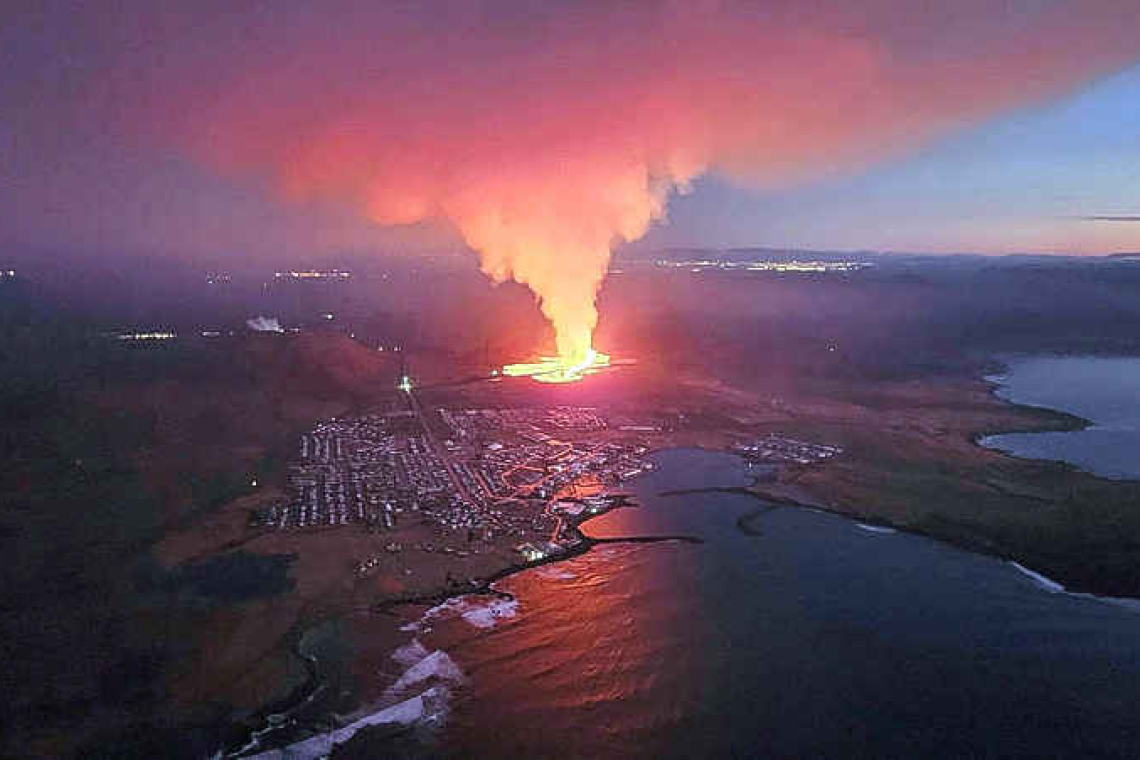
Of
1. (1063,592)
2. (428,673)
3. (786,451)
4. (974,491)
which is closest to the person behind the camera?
(428,673)

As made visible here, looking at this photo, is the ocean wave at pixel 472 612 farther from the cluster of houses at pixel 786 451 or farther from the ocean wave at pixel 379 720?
the cluster of houses at pixel 786 451

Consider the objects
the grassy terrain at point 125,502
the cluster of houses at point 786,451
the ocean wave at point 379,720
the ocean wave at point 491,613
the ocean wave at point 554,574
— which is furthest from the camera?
the cluster of houses at point 786,451

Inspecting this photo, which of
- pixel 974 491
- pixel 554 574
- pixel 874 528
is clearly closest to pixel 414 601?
pixel 554 574

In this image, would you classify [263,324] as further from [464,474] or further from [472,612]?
[472,612]

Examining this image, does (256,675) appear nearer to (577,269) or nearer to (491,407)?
(491,407)

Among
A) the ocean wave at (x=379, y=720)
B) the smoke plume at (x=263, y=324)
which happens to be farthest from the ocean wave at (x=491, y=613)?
the smoke plume at (x=263, y=324)

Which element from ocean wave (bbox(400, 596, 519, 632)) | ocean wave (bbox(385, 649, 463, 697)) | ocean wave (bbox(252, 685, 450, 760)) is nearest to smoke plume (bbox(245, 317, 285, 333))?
ocean wave (bbox(400, 596, 519, 632))

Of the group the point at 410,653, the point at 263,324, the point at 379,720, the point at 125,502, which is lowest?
the point at 379,720

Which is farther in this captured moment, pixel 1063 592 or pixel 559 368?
pixel 559 368

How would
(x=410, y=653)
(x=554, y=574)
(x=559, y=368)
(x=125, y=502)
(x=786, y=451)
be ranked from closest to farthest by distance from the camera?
(x=410, y=653), (x=554, y=574), (x=125, y=502), (x=786, y=451), (x=559, y=368)
